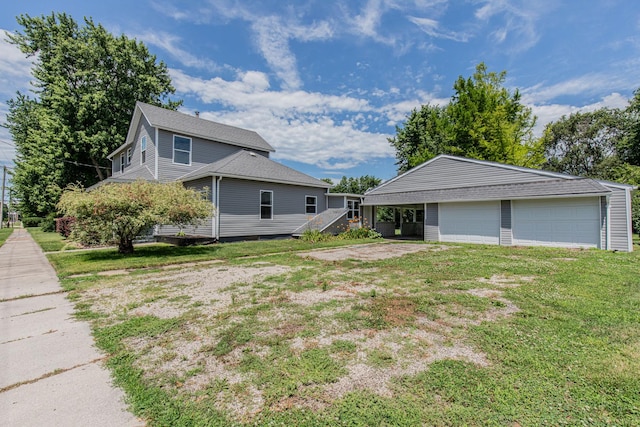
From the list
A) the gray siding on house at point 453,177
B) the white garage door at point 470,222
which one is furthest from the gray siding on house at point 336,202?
the white garage door at point 470,222

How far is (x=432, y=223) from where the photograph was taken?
15000 mm

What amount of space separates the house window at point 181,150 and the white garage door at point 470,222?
1408cm

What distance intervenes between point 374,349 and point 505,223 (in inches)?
496

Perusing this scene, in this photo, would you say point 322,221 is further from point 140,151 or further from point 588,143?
point 588,143

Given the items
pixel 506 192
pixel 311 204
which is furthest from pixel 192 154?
pixel 506 192

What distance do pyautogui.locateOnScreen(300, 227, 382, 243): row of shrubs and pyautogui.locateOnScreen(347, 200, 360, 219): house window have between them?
1.72 meters

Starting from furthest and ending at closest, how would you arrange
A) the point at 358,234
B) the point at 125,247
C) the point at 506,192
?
1. the point at 358,234
2. the point at 506,192
3. the point at 125,247

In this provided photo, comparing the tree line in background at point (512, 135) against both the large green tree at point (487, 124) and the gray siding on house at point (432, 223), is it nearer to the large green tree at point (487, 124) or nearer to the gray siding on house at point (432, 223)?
the large green tree at point (487, 124)

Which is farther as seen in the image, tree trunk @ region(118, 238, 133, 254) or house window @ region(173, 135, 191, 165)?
house window @ region(173, 135, 191, 165)

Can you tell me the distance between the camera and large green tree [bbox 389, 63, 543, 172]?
22047 millimetres

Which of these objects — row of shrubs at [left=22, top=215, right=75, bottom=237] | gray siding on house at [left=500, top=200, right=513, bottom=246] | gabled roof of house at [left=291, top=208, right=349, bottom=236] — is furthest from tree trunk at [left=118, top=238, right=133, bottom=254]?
gray siding on house at [left=500, top=200, right=513, bottom=246]

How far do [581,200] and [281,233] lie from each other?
13209mm

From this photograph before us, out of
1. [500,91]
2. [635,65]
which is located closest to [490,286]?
[500,91]

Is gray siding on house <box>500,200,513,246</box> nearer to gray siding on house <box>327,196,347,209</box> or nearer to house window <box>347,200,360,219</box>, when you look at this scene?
house window <box>347,200,360,219</box>
